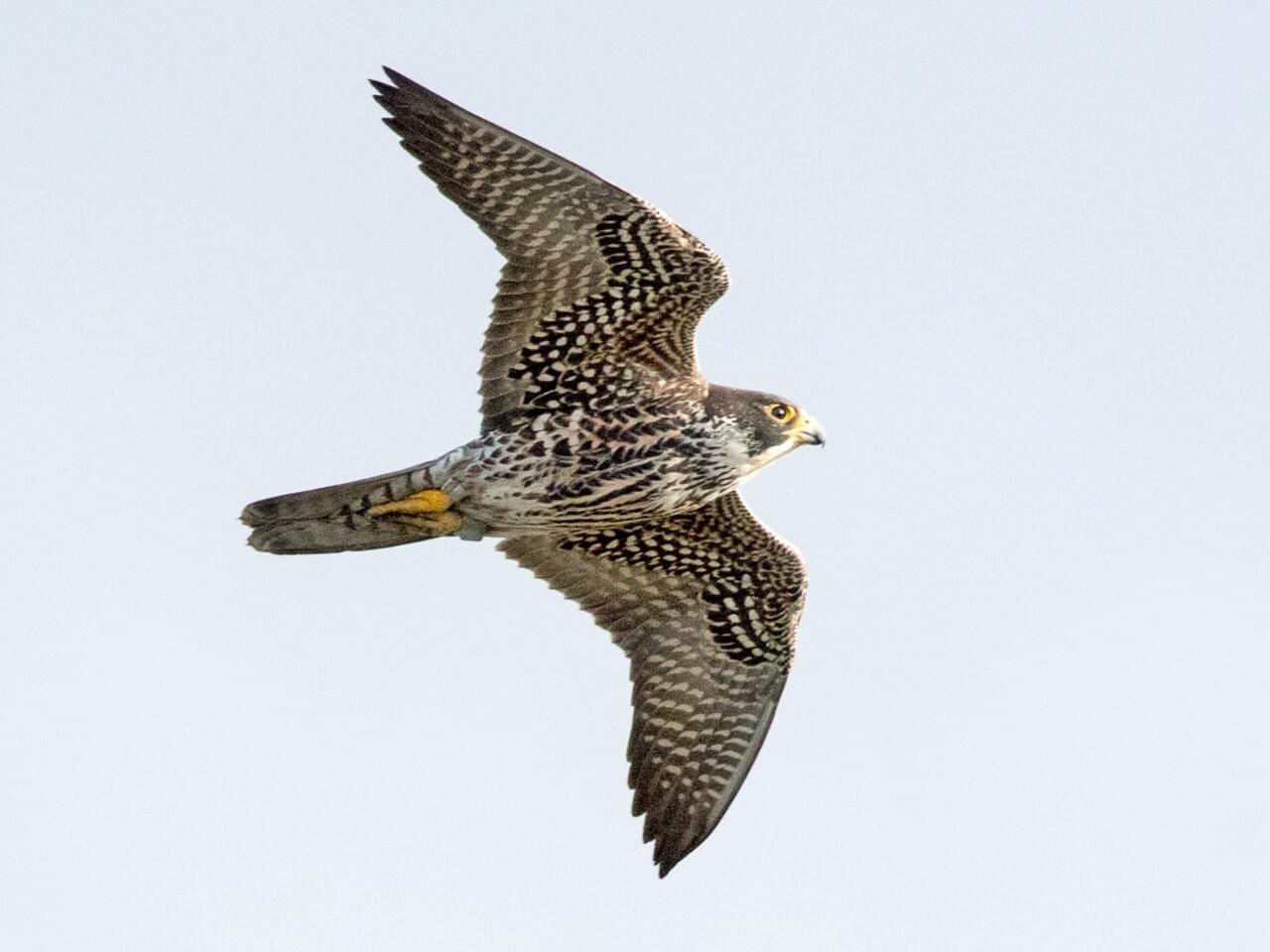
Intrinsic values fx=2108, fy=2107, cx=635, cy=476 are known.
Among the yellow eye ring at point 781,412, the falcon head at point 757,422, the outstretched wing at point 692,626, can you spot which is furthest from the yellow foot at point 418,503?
the yellow eye ring at point 781,412

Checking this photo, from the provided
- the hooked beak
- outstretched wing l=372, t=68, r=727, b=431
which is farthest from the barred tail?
the hooked beak

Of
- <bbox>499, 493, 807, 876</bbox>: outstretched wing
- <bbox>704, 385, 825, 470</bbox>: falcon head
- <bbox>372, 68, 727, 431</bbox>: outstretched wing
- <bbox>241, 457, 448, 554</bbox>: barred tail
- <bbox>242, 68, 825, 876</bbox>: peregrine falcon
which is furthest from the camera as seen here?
A: <bbox>499, 493, 807, 876</bbox>: outstretched wing

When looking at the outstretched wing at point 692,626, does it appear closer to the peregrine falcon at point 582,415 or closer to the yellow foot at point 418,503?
→ the peregrine falcon at point 582,415

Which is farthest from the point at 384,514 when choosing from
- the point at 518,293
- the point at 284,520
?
the point at 518,293

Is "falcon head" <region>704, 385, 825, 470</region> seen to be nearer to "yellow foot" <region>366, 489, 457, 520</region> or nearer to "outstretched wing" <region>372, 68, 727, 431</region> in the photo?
"outstretched wing" <region>372, 68, 727, 431</region>

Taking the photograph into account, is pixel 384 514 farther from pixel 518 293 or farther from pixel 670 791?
pixel 670 791

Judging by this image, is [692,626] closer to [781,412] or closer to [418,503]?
[781,412]
